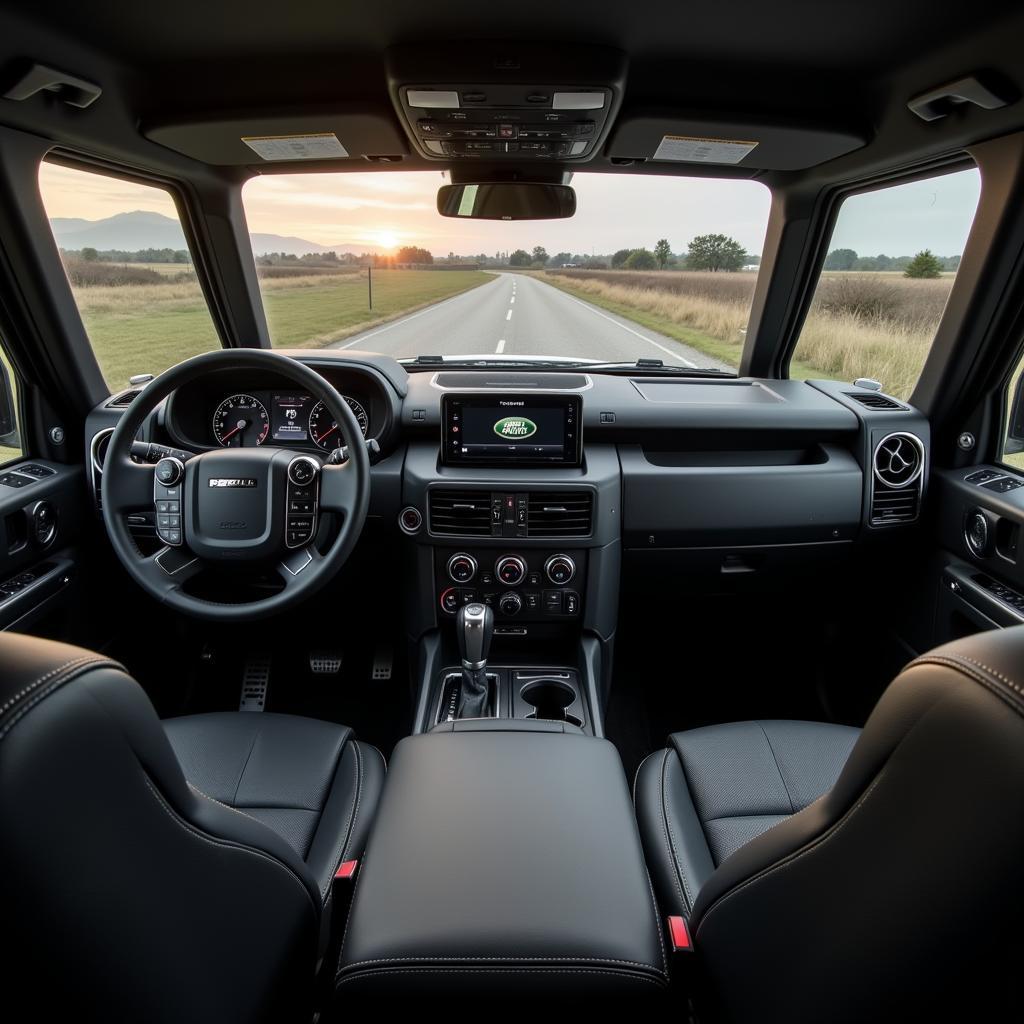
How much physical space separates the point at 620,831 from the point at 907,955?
29.5 inches

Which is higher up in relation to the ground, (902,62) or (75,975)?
(902,62)

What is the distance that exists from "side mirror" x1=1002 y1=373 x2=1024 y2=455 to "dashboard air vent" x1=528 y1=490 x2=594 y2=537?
183cm

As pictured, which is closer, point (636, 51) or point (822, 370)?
A: point (636, 51)

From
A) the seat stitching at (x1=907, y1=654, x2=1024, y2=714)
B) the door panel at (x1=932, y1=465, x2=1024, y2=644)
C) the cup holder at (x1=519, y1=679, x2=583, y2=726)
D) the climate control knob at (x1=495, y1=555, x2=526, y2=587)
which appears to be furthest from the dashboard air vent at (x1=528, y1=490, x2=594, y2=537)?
the seat stitching at (x1=907, y1=654, x2=1024, y2=714)

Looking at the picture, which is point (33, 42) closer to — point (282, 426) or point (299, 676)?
point (282, 426)

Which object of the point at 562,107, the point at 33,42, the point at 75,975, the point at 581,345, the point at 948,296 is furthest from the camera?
the point at 581,345

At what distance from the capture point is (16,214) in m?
2.65

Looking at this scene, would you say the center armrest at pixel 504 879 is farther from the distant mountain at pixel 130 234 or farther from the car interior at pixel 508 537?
the distant mountain at pixel 130 234

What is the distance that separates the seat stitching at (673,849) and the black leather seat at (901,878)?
46 cm

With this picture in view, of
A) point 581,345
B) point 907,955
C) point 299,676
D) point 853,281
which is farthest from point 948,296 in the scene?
point 299,676

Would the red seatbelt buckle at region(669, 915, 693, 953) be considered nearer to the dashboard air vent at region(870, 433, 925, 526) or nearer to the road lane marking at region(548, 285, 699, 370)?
the dashboard air vent at region(870, 433, 925, 526)

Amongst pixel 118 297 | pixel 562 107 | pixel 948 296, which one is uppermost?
pixel 562 107

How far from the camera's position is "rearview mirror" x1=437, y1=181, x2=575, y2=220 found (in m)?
3.37

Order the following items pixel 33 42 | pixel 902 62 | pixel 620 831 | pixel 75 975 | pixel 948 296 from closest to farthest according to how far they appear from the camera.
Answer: pixel 75 975, pixel 620 831, pixel 33 42, pixel 902 62, pixel 948 296
